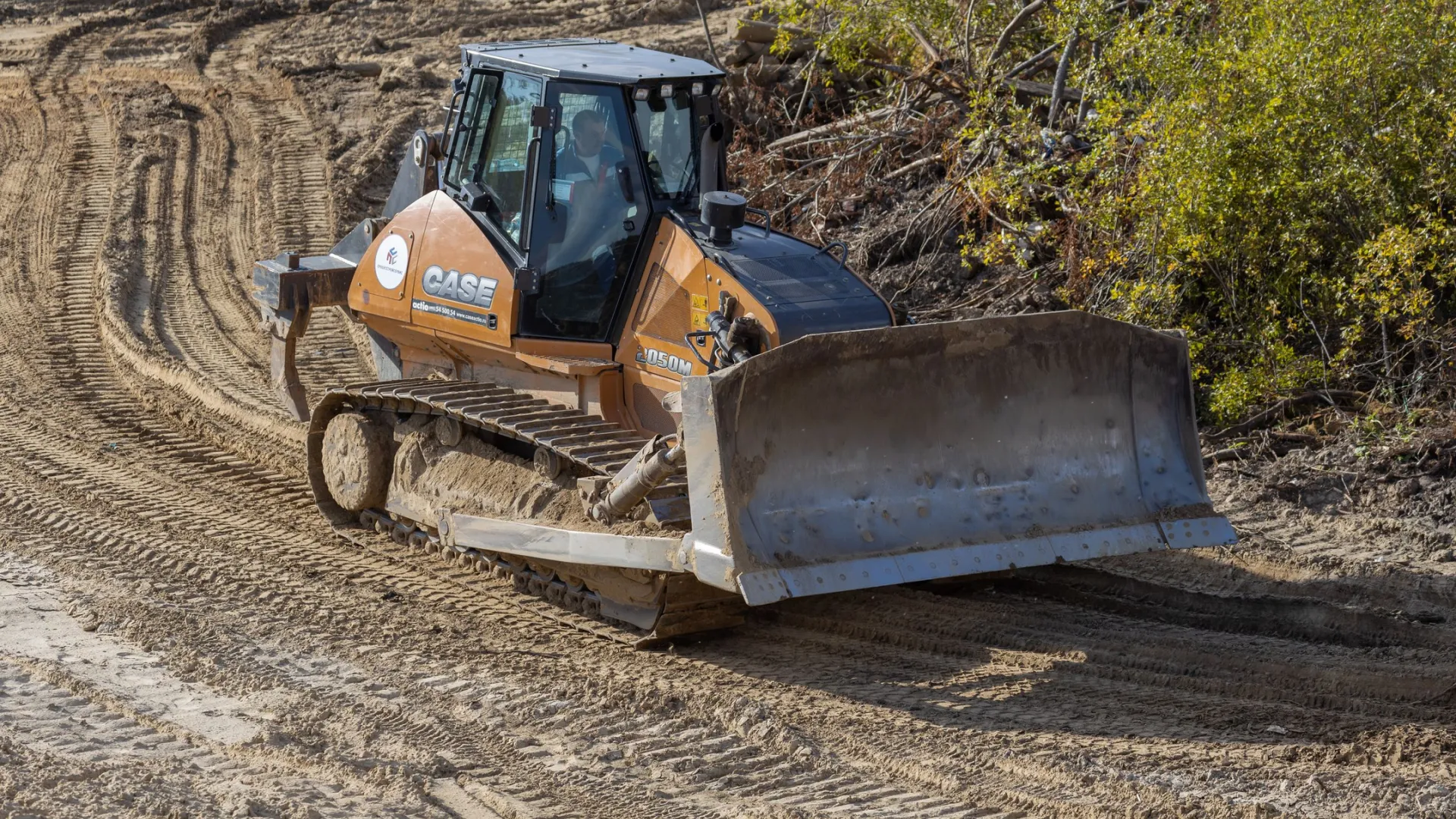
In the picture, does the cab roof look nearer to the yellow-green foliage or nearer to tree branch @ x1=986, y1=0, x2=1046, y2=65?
the yellow-green foliage

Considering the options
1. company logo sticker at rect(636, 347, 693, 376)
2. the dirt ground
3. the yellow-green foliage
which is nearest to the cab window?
company logo sticker at rect(636, 347, 693, 376)

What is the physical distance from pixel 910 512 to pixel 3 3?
17.8m

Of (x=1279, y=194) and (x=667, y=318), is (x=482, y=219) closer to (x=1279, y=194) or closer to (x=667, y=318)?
(x=667, y=318)

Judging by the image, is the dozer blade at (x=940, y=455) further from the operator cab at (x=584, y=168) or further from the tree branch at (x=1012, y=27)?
the tree branch at (x=1012, y=27)

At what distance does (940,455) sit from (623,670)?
147 cm

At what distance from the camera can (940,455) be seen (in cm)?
572

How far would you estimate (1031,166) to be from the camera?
9430 mm

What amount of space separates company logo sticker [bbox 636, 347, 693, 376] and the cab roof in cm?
116

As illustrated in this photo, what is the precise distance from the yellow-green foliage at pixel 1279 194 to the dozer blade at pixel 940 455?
105 inches

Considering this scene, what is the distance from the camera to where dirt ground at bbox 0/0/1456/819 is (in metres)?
4.63

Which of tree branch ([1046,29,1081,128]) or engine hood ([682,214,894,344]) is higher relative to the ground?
tree branch ([1046,29,1081,128])

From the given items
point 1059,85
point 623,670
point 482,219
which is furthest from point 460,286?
point 1059,85

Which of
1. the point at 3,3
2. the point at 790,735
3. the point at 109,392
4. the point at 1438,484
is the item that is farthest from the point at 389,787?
the point at 3,3

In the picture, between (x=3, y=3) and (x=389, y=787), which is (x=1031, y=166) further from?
(x=3, y=3)
